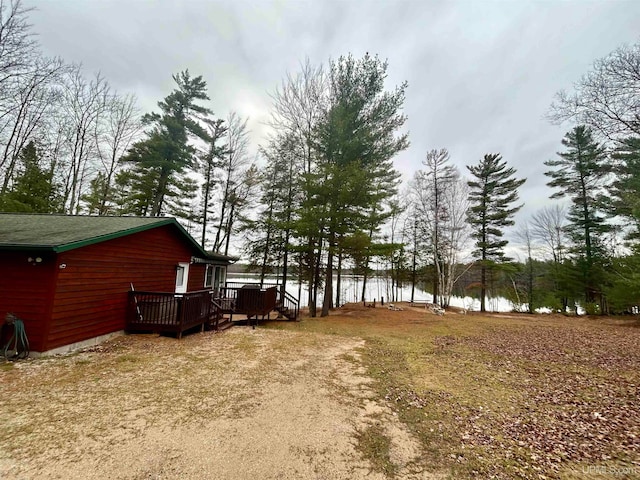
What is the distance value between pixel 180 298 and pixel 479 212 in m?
22.4

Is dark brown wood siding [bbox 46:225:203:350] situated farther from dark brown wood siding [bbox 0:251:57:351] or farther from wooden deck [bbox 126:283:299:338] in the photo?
wooden deck [bbox 126:283:299:338]


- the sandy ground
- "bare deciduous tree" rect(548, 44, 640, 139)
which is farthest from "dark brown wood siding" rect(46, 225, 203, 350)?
"bare deciduous tree" rect(548, 44, 640, 139)

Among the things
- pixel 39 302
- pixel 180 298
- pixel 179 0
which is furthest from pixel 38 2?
pixel 180 298

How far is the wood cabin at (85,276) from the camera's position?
530 cm

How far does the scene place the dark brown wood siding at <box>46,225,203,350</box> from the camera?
555cm

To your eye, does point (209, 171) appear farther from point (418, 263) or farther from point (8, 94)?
point (418, 263)

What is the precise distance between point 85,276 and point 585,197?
2750 centimetres

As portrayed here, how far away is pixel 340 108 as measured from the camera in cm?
1215

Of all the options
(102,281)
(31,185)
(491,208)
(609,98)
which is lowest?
(102,281)

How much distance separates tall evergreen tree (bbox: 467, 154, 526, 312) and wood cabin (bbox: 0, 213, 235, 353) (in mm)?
20420

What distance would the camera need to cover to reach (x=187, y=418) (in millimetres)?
3291

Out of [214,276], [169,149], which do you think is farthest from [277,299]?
[169,149]

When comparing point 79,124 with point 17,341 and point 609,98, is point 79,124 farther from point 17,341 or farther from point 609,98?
point 609,98

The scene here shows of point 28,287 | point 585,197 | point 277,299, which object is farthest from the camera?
point 585,197
